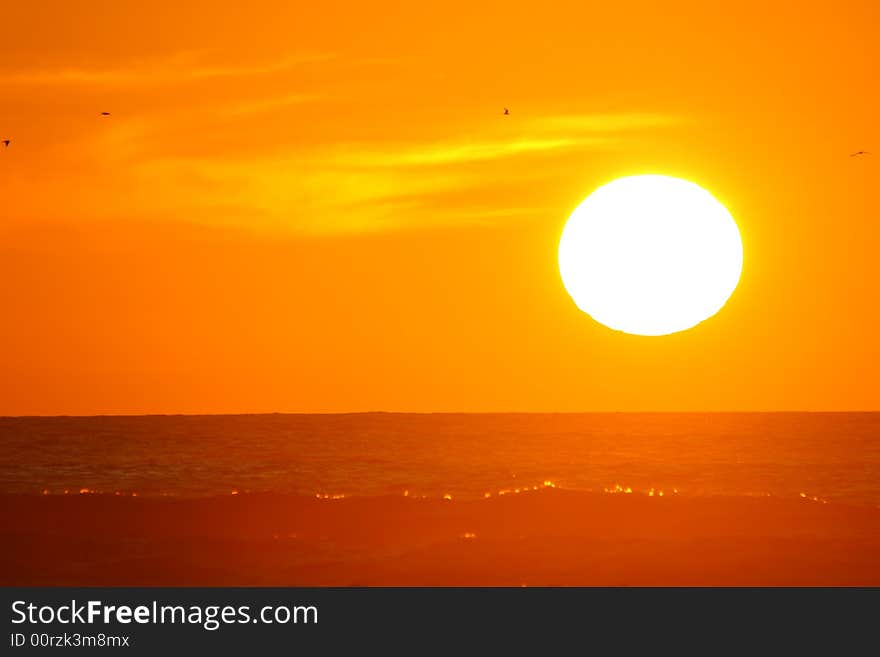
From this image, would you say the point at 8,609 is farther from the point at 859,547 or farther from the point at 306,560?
the point at 859,547

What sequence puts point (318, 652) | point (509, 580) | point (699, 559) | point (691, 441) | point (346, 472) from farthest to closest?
point (691, 441) → point (346, 472) → point (699, 559) → point (509, 580) → point (318, 652)

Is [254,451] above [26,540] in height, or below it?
above

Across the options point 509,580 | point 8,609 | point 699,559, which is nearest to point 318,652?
point 8,609

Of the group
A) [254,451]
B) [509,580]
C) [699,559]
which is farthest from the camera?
[254,451]

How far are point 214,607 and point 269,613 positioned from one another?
1253 mm

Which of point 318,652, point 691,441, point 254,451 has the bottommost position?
point 318,652

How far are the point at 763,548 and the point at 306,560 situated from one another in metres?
14.1

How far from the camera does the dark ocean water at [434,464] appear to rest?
97000mm

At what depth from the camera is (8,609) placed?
3039 centimetres

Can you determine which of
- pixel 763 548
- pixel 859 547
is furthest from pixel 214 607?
pixel 859 547

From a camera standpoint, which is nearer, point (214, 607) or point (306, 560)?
point (214, 607)

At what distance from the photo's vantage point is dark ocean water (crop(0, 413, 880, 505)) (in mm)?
97000

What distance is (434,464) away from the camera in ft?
403

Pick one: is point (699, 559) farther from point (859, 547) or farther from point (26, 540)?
point (26, 540)
